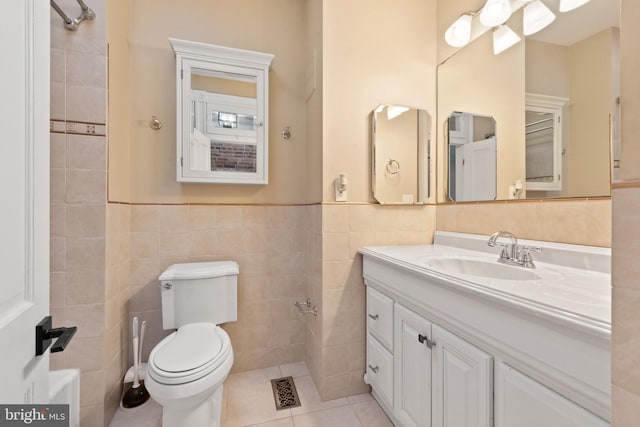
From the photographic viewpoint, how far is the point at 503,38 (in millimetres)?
1431

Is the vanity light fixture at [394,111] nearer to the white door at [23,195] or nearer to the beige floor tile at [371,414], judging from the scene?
the white door at [23,195]

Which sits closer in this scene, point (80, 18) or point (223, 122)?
point (80, 18)

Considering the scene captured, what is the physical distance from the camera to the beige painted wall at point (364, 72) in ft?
5.28

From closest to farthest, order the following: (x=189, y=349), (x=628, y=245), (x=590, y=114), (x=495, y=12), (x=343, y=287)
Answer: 1. (x=628, y=245)
2. (x=590, y=114)
3. (x=189, y=349)
4. (x=495, y=12)
5. (x=343, y=287)

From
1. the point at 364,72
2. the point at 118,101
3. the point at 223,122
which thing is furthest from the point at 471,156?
the point at 118,101

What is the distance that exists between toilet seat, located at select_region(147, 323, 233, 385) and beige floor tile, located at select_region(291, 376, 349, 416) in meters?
0.58

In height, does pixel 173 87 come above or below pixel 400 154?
above

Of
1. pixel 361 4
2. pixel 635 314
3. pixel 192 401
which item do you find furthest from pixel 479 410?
pixel 361 4

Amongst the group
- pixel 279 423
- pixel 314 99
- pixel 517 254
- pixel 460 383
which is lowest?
pixel 279 423

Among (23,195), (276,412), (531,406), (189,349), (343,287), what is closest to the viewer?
(23,195)

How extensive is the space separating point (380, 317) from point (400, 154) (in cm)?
99

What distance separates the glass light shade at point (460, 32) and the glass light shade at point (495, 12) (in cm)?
12

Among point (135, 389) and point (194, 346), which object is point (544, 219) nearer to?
point (194, 346)

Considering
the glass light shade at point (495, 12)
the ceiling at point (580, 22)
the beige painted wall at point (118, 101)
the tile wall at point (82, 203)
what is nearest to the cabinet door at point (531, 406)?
the ceiling at point (580, 22)
